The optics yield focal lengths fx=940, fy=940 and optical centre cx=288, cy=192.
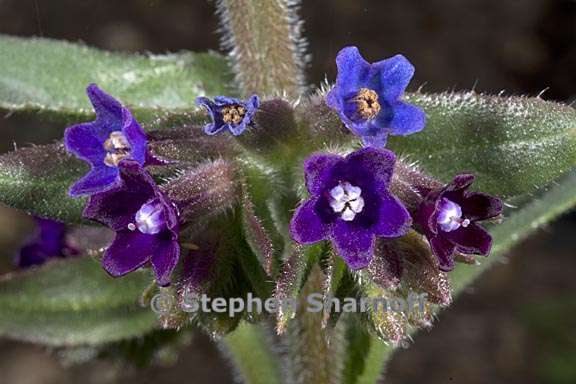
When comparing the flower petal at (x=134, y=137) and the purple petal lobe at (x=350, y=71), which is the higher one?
the purple petal lobe at (x=350, y=71)

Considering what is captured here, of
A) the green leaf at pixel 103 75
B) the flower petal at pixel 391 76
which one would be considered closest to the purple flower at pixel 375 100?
the flower petal at pixel 391 76

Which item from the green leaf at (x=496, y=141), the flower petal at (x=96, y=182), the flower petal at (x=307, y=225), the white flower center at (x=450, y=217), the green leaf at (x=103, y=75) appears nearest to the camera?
the flower petal at (x=307, y=225)

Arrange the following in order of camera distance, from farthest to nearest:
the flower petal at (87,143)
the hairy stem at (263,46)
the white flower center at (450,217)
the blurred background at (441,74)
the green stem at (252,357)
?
the blurred background at (441,74)
the green stem at (252,357)
the hairy stem at (263,46)
the flower petal at (87,143)
the white flower center at (450,217)

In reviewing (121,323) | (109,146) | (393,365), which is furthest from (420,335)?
Result: (109,146)

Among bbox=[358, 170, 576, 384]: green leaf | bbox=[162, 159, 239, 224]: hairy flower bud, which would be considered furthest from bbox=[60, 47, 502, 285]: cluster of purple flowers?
bbox=[358, 170, 576, 384]: green leaf

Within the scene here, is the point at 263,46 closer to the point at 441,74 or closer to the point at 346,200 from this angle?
the point at 346,200

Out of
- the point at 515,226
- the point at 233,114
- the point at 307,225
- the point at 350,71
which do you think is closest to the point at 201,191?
the point at 233,114

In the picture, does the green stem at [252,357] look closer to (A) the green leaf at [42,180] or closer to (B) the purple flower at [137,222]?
(A) the green leaf at [42,180]
